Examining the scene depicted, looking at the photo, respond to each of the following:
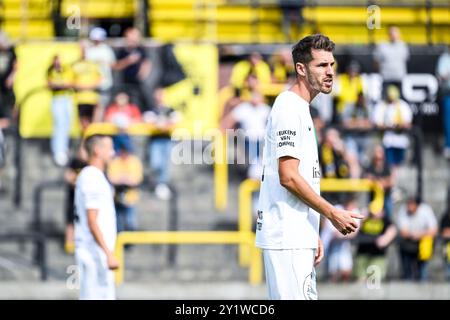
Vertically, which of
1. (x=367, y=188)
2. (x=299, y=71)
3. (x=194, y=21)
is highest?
(x=194, y=21)

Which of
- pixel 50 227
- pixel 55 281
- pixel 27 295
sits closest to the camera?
pixel 27 295

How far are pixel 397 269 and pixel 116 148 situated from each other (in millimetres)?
3976

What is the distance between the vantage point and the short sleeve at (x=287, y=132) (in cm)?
730

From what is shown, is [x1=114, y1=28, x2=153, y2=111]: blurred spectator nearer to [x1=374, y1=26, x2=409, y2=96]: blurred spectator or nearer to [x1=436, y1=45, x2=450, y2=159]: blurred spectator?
[x1=374, y1=26, x2=409, y2=96]: blurred spectator

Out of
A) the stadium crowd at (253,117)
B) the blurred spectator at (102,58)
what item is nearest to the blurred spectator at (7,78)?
the stadium crowd at (253,117)

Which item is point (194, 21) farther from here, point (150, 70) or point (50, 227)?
point (50, 227)

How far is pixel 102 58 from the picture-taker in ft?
57.8

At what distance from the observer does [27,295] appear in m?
14.8

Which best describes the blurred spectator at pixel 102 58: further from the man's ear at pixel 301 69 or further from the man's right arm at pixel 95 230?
the man's ear at pixel 301 69

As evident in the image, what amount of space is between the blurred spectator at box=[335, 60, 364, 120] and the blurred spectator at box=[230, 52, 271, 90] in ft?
3.23

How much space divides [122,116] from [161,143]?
65 centimetres

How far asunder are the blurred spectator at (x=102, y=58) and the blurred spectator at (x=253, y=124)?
1.81 meters

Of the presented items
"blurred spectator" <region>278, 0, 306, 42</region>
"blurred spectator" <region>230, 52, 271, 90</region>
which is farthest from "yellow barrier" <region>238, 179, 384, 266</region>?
"blurred spectator" <region>278, 0, 306, 42</region>
